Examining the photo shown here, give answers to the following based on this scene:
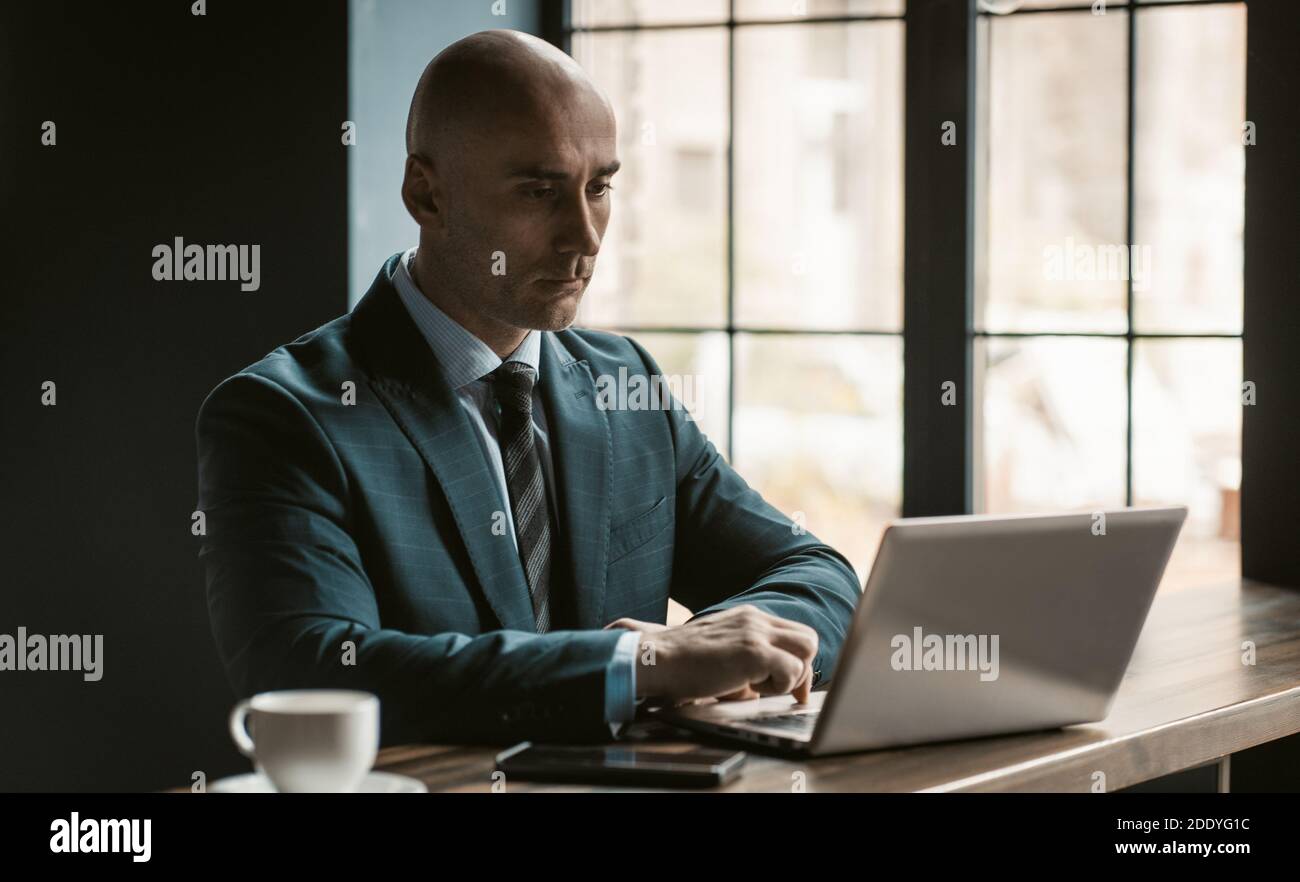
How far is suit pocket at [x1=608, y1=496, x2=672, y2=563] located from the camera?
2.23 m

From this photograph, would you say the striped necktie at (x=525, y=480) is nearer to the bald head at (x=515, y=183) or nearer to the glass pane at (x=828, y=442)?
the bald head at (x=515, y=183)

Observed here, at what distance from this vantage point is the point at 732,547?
7.54 ft

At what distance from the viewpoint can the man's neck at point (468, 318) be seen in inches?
85.0

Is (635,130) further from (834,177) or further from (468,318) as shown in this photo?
(834,177)

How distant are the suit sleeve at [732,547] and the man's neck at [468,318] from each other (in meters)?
0.32

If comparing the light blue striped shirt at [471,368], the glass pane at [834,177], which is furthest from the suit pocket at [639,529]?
the glass pane at [834,177]

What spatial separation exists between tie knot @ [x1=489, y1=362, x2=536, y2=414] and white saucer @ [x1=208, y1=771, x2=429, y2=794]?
0.85 metres

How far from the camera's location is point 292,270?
3.21 m

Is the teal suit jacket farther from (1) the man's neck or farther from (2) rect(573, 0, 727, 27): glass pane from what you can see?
(2) rect(573, 0, 727, 27): glass pane

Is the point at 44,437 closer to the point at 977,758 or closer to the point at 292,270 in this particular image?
the point at 292,270

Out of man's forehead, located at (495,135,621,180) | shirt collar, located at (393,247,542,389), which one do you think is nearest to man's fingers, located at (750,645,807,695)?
shirt collar, located at (393,247,542,389)

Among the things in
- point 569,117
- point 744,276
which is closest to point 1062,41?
point 744,276

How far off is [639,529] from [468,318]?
1.34 feet

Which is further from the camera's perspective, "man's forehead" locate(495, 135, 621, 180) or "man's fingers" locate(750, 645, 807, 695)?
"man's forehead" locate(495, 135, 621, 180)
